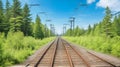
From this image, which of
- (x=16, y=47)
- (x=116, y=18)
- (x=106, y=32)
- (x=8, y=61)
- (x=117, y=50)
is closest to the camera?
(x=8, y=61)

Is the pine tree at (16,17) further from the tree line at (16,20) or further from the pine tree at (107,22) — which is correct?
the pine tree at (107,22)

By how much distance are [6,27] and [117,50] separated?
54.2m

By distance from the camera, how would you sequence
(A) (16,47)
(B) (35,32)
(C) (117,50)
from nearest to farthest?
(C) (117,50)
(A) (16,47)
(B) (35,32)

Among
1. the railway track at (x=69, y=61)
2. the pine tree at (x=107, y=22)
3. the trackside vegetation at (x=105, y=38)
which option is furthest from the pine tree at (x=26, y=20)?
the railway track at (x=69, y=61)

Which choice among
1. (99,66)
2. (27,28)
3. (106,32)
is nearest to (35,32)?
(27,28)

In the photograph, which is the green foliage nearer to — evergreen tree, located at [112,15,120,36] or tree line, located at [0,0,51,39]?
tree line, located at [0,0,51,39]

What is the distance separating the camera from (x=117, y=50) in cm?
2348

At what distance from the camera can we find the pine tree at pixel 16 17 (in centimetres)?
7450

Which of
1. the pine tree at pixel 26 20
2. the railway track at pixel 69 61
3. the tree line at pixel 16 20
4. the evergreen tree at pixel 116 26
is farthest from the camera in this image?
the evergreen tree at pixel 116 26

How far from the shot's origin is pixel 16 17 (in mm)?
75500

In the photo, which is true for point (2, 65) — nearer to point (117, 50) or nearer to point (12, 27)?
point (117, 50)

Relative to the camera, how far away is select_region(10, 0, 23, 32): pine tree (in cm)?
7450

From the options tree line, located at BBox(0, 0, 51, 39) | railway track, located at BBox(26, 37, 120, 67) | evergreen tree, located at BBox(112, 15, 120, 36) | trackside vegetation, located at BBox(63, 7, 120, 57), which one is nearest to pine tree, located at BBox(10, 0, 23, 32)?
tree line, located at BBox(0, 0, 51, 39)

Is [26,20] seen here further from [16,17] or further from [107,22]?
[107,22]
